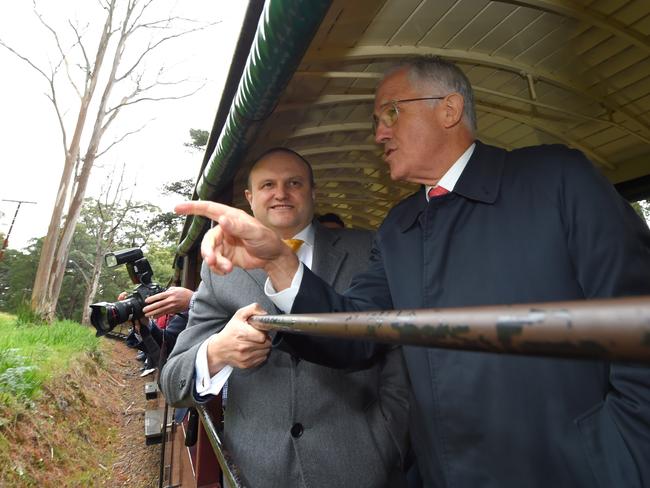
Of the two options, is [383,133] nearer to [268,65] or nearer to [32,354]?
[268,65]

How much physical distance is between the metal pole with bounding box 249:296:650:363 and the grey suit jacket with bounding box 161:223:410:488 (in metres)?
1.17

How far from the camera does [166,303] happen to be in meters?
3.11

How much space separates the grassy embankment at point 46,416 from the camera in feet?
15.9

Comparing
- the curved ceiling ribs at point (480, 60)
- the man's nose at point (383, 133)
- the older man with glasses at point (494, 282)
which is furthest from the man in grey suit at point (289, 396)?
the curved ceiling ribs at point (480, 60)

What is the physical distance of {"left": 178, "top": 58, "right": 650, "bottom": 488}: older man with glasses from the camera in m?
0.91

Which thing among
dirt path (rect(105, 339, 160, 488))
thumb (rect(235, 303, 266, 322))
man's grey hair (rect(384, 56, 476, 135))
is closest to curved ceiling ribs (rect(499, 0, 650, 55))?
man's grey hair (rect(384, 56, 476, 135))

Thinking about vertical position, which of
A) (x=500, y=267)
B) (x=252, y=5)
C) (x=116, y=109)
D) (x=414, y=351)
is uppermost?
(x=116, y=109)

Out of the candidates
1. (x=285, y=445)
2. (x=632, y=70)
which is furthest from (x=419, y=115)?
(x=632, y=70)

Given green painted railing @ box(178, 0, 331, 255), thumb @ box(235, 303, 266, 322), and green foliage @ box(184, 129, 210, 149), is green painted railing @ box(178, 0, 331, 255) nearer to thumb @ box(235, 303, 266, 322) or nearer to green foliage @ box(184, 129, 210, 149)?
thumb @ box(235, 303, 266, 322)

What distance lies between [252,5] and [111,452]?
8047 mm

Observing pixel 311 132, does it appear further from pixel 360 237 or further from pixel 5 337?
pixel 5 337

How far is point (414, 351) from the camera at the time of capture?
1.24 metres

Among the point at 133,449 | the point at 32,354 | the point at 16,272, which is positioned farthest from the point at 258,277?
the point at 16,272

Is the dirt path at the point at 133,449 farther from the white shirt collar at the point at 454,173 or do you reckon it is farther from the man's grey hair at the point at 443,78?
the man's grey hair at the point at 443,78
